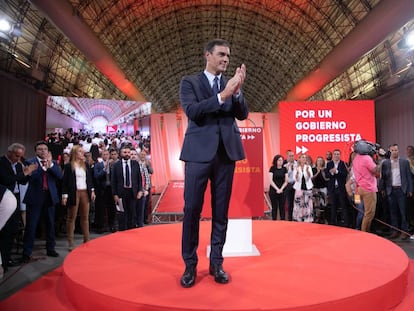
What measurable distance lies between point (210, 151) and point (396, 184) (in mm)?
5028

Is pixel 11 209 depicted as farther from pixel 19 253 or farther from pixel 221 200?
pixel 19 253

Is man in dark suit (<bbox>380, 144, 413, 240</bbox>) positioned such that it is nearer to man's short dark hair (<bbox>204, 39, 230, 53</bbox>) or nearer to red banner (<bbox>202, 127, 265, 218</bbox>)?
red banner (<bbox>202, 127, 265, 218</bbox>)

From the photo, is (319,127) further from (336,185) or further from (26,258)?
(26,258)

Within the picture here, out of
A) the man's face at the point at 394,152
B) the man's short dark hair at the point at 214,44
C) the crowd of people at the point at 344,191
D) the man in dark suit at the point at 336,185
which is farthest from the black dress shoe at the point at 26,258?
the man's face at the point at 394,152

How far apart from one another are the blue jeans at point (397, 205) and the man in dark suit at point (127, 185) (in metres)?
4.27

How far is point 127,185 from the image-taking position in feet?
17.6

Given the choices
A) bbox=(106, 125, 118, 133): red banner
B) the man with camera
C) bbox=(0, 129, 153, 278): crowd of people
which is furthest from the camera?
bbox=(106, 125, 118, 133): red banner

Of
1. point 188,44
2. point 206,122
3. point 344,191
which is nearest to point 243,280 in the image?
point 206,122

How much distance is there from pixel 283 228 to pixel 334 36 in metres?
14.5

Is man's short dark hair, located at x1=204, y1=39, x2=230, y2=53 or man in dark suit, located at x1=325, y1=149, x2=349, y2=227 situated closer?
man's short dark hair, located at x1=204, y1=39, x2=230, y2=53

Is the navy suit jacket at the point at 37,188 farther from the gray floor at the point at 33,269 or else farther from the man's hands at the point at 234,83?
the man's hands at the point at 234,83

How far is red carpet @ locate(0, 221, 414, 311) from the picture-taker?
2.00 m

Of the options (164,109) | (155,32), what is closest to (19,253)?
(155,32)

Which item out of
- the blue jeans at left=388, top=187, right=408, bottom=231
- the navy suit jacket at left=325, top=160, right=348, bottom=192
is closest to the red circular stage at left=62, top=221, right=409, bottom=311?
the blue jeans at left=388, top=187, right=408, bottom=231
